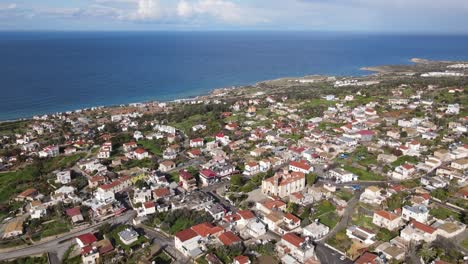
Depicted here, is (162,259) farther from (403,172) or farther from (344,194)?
(403,172)

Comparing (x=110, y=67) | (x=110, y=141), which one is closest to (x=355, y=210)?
(x=110, y=141)

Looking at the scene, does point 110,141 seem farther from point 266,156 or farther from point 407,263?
point 407,263

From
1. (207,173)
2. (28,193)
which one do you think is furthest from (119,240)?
(28,193)

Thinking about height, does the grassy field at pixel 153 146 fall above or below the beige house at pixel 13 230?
above

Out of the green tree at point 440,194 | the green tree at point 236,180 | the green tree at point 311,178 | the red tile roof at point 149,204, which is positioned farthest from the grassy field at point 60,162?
the green tree at point 440,194

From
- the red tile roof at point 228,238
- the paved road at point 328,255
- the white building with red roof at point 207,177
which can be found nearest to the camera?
the paved road at point 328,255

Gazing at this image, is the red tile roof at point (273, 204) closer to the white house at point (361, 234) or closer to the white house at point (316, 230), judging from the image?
the white house at point (316, 230)

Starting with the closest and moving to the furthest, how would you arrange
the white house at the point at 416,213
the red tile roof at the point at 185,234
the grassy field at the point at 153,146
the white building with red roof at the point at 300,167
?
1. the red tile roof at the point at 185,234
2. the white house at the point at 416,213
3. the white building with red roof at the point at 300,167
4. the grassy field at the point at 153,146

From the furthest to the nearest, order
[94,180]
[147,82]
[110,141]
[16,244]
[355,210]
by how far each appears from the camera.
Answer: [147,82], [110,141], [94,180], [355,210], [16,244]
